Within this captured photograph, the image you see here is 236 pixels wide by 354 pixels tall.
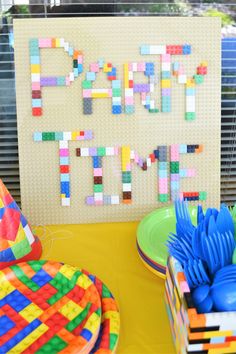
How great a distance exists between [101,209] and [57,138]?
205mm

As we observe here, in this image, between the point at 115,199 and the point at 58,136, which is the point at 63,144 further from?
the point at 115,199

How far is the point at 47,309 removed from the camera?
0.76 meters

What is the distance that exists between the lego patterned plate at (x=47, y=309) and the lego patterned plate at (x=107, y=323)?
0.01 m

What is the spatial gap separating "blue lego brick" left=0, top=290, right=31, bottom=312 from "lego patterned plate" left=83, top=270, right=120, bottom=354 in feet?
0.41

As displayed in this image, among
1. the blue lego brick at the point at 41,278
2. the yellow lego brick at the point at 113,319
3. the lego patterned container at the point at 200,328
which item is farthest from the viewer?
the blue lego brick at the point at 41,278

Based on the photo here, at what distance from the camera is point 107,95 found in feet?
3.41

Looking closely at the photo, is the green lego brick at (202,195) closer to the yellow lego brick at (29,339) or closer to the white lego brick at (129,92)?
the white lego brick at (129,92)

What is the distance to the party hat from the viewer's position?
0.87 meters

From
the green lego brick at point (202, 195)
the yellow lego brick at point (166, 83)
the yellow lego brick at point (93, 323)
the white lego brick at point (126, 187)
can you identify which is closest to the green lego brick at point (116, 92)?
the yellow lego brick at point (166, 83)

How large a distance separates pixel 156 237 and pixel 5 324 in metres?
0.38

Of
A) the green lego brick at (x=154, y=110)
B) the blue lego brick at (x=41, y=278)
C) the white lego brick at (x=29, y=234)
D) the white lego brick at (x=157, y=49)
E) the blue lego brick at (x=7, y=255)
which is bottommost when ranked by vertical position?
the blue lego brick at (x=41, y=278)

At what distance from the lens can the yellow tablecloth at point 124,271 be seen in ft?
2.41

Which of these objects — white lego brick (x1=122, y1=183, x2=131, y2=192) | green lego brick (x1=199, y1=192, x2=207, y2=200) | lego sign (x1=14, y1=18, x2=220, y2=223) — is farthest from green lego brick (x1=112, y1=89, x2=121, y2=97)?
green lego brick (x1=199, y1=192, x2=207, y2=200)

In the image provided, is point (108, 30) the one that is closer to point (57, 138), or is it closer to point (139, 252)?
point (57, 138)
